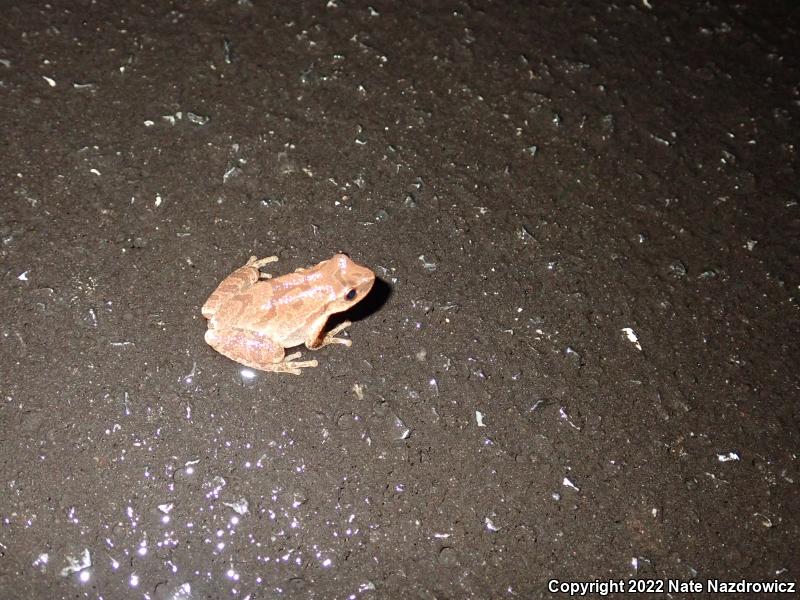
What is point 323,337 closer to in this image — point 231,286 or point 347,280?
point 347,280

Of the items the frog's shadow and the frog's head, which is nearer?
the frog's head

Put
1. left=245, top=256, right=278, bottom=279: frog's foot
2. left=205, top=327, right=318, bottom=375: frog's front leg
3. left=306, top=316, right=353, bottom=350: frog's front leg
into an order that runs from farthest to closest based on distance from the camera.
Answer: left=245, top=256, right=278, bottom=279: frog's foot → left=306, top=316, right=353, bottom=350: frog's front leg → left=205, top=327, right=318, bottom=375: frog's front leg

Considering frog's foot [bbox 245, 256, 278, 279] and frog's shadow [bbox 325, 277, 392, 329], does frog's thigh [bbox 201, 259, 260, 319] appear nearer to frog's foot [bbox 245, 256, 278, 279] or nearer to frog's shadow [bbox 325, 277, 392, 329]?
frog's foot [bbox 245, 256, 278, 279]

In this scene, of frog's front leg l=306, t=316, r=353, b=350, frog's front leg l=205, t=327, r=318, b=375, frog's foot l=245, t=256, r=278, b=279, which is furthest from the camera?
frog's foot l=245, t=256, r=278, b=279

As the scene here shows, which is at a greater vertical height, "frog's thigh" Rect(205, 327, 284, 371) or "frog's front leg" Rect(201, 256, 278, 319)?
"frog's front leg" Rect(201, 256, 278, 319)

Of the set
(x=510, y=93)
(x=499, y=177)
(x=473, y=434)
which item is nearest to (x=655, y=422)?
(x=473, y=434)

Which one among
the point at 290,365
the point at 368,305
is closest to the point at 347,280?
the point at 368,305

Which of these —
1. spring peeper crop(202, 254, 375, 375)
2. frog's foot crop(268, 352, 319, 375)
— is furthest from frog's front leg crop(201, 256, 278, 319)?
frog's foot crop(268, 352, 319, 375)

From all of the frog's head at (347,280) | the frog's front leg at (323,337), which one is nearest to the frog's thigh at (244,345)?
the frog's front leg at (323,337)
